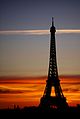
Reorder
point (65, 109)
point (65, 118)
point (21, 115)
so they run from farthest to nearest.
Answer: point (65, 109), point (21, 115), point (65, 118)

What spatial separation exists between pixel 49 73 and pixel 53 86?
3580 mm

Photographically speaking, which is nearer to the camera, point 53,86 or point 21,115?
point 21,115

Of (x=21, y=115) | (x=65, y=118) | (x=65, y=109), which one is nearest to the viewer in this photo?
(x=65, y=118)

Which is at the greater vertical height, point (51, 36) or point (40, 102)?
point (51, 36)

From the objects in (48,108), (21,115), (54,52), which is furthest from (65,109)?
(21,115)

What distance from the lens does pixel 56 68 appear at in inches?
5758

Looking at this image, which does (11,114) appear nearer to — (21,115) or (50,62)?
(21,115)

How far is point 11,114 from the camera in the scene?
118 metres

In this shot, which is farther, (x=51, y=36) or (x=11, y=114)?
(x=51, y=36)

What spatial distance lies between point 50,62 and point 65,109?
1290 cm

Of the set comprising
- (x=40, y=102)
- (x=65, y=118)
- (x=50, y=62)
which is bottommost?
(x=65, y=118)

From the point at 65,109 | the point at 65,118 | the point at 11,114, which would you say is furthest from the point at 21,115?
the point at 65,109

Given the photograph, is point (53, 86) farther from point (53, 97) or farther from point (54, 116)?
point (54, 116)

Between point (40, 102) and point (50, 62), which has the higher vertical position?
point (50, 62)
